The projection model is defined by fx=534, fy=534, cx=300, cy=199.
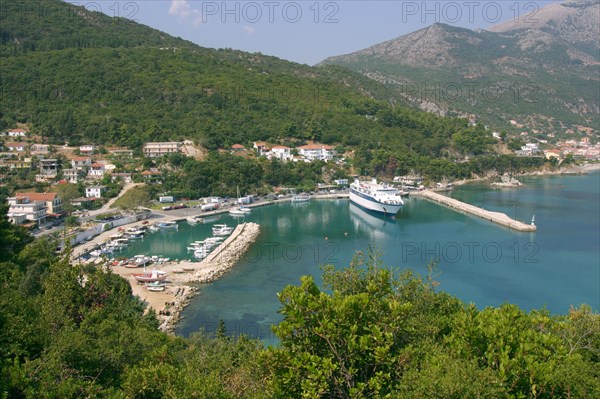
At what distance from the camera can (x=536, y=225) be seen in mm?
26391

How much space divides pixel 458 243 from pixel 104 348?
62.7 feet

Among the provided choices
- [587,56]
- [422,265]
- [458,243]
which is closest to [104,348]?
[422,265]

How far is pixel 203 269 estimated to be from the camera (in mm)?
18609

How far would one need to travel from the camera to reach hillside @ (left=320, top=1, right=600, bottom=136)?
3172 inches

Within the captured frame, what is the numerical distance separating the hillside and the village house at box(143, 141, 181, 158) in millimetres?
47981

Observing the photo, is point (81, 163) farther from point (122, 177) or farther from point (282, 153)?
point (282, 153)

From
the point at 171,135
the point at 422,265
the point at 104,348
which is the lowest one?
the point at 422,265

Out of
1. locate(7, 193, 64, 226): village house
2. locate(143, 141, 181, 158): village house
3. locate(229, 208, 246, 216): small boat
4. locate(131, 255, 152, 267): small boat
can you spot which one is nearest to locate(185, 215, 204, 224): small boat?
locate(229, 208, 246, 216): small boat

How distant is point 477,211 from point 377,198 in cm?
559

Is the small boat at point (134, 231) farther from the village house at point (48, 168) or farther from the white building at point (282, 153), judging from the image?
the white building at point (282, 153)

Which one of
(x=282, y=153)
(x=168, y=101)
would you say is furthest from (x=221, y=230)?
(x=168, y=101)

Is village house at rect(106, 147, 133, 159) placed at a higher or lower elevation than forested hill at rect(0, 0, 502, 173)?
lower

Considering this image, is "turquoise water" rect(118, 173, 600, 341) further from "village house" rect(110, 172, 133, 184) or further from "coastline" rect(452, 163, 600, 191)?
"coastline" rect(452, 163, 600, 191)

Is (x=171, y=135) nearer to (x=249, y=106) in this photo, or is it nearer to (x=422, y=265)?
(x=249, y=106)
